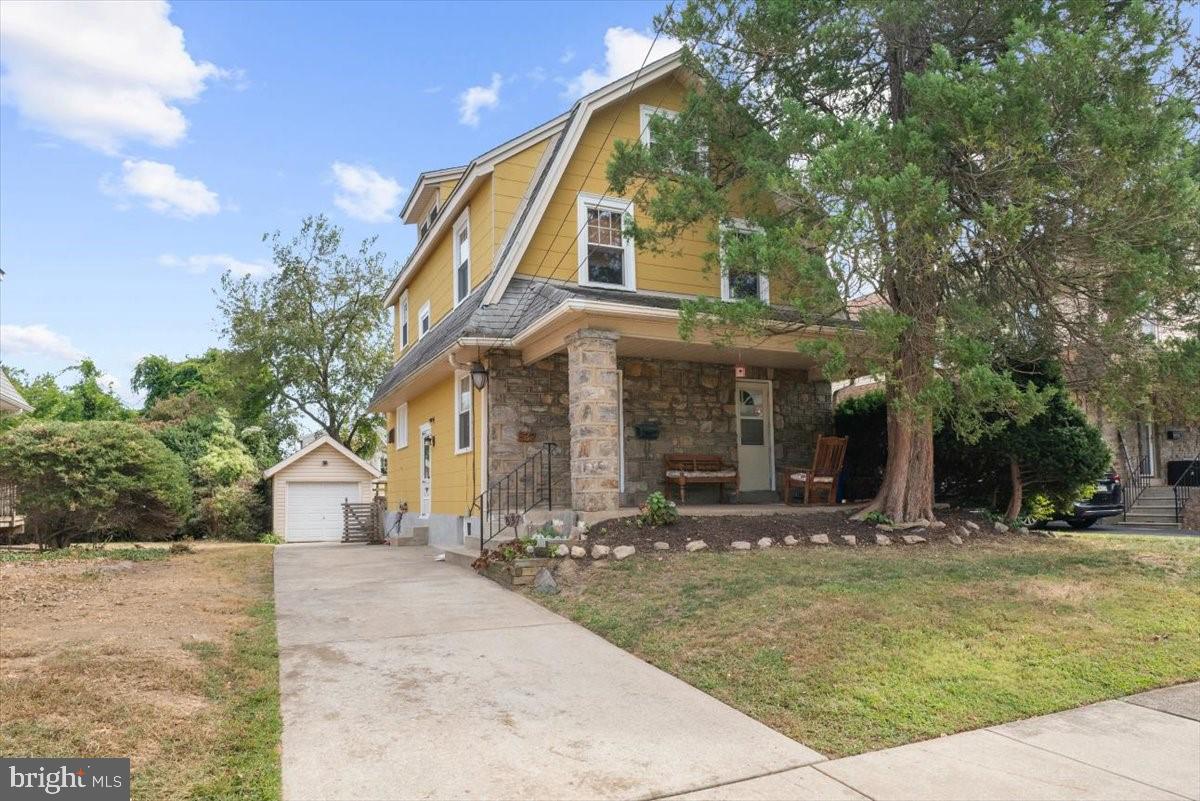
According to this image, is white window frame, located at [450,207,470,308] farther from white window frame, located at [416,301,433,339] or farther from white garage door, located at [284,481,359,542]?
white garage door, located at [284,481,359,542]

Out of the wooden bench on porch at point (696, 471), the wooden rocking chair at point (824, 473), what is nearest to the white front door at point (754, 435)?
the wooden bench on porch at point (696, 471)

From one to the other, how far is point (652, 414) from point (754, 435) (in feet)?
7.17

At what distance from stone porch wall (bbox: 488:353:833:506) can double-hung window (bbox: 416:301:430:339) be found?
572 cm

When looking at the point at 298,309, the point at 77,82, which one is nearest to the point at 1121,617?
the point at 77,82

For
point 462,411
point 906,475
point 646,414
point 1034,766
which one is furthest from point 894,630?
point 462,411

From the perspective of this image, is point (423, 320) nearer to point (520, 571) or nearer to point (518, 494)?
point (518, 494)

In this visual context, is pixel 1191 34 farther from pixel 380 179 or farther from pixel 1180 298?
pixel 380 179

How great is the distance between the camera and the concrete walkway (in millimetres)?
3410

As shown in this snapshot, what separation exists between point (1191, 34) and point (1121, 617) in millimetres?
6551

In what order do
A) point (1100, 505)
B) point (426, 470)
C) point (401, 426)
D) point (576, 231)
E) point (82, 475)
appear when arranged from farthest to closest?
point (401, 426) → point (426, 470) → point (1100, 505) → point (82, 475) → point (576, 231)

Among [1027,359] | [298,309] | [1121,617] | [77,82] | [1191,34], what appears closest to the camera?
[1121,617]

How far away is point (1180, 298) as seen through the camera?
8.42 m

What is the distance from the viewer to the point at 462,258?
47.9 feet

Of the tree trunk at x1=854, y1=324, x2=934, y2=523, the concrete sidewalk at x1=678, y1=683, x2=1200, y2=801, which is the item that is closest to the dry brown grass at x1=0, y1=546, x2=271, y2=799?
the concrete sidewalk at x1=678, y1=683, x2=1200, y2=801
